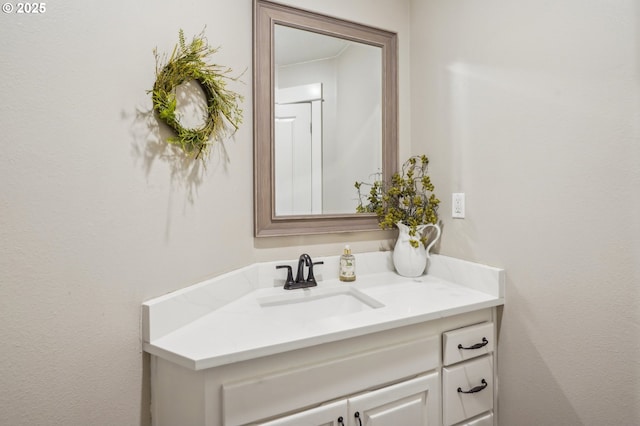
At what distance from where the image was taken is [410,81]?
1.91 metres

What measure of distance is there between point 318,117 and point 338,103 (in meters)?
0.14

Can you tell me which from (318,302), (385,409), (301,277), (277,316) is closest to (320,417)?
(385,409)

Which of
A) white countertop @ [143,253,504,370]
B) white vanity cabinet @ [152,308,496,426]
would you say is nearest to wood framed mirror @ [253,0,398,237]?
white countertop @ [143,253,504,370]

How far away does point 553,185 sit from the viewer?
1.26m

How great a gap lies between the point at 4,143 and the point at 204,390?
75cm

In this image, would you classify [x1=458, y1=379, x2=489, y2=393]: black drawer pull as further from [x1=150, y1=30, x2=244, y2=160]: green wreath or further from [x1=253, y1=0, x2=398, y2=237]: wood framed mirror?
[x1=150, y1=30, x2=244, y2=160]: green wreath

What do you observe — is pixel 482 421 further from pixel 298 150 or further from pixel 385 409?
pixel 298 150

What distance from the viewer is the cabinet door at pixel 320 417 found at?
1.00 meters

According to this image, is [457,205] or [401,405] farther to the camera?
[457,205]

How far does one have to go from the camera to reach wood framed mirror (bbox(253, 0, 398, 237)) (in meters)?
1.51

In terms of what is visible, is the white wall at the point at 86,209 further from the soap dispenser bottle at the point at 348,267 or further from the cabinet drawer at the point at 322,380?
the soap dispenser bottle at the point at 348,267

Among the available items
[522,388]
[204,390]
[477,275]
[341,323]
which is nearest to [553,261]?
[477,275]

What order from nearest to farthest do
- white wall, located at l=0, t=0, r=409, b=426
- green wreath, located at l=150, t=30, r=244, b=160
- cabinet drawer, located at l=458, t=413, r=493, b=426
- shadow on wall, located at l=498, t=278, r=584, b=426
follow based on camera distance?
white wall, located at l=0, t=0, r=409, b=426 < green wreath, located at l=150, t=30, r=244, b=160 < shadow on wall, located at l=498, t=278, r=584, b=426 < cabinet drawer, located at l=458, t=413, r=493, b=426

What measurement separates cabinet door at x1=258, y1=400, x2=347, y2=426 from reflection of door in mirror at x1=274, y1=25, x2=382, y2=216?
0.80 metres
